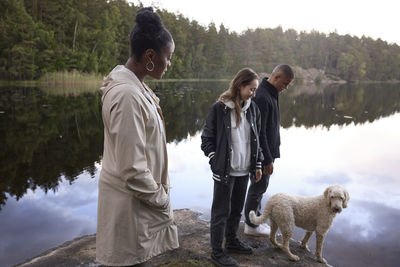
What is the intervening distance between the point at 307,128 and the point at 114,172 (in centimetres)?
1547

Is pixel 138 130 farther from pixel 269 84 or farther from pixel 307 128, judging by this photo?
pixel 307 128

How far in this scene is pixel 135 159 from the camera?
1.42m

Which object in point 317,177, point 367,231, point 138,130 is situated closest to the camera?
point 138,130

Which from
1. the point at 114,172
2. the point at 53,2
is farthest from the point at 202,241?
the point at 53,2

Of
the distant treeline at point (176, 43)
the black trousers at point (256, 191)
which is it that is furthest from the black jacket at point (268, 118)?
the distant treeline at point (176, 43)

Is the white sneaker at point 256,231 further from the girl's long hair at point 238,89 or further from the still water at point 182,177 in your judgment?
the girl's long hair at point 238,89

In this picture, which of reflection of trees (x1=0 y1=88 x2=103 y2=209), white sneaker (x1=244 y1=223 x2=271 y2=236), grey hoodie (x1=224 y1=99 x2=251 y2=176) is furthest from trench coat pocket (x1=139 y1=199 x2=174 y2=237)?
reflection of trees (x1=0 y1=88 x2=103 y2=209)

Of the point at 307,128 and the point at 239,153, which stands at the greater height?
the point at 239,153

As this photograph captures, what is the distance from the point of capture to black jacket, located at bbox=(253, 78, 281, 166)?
11.8 ft

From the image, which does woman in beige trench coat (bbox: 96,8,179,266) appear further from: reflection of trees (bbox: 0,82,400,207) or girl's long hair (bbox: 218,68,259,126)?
reflection of trees (bbox: 0,82,400,207)

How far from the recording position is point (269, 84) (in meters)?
3.81

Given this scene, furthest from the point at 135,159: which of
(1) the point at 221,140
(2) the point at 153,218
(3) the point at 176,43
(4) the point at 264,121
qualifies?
(3) the point at 176,43

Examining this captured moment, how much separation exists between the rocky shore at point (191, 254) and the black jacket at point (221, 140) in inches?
38.6

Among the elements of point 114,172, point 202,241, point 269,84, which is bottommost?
point 202,241
